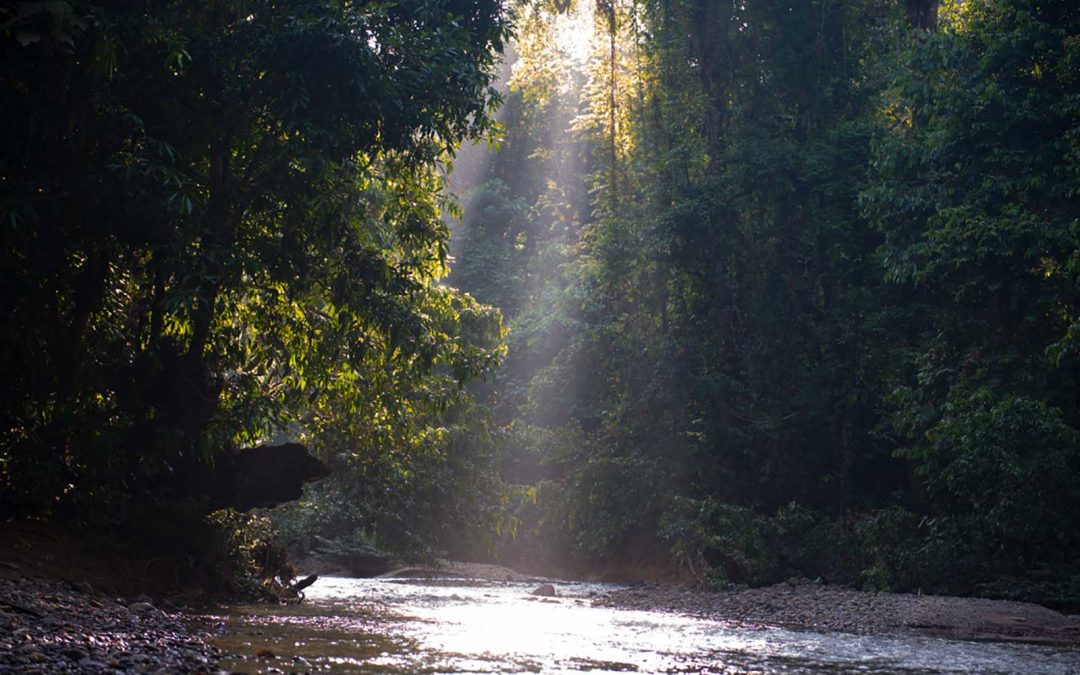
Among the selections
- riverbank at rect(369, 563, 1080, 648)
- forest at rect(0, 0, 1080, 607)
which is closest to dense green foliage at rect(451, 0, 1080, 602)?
forest at rect(0, 0, 1080, 607)

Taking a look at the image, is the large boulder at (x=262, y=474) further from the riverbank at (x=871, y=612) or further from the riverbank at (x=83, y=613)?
the riverbank at (x=871, y=612)

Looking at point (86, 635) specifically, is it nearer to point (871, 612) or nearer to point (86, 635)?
point (86, 635)

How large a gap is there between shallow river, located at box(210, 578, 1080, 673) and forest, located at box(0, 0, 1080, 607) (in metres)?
2.37

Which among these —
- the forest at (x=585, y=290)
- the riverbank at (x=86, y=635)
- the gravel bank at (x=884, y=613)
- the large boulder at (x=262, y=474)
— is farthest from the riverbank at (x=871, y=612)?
the riverbank at (x=86, y=635)

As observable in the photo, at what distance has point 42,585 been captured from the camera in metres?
9.66

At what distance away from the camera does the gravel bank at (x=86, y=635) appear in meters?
6.64

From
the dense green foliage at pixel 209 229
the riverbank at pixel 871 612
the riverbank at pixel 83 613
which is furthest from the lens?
the riverbank at pixel 871 612

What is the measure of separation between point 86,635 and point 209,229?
5240 mm

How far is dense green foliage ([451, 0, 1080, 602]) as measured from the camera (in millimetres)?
18625

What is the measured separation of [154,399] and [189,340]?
0.84 metres

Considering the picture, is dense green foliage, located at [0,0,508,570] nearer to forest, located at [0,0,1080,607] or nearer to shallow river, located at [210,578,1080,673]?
forest, located at [0,0,1080,607]

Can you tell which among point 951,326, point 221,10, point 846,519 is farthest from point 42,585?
point 846,519

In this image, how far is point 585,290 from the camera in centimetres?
3086

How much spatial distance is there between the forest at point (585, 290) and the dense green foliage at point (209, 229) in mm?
48
